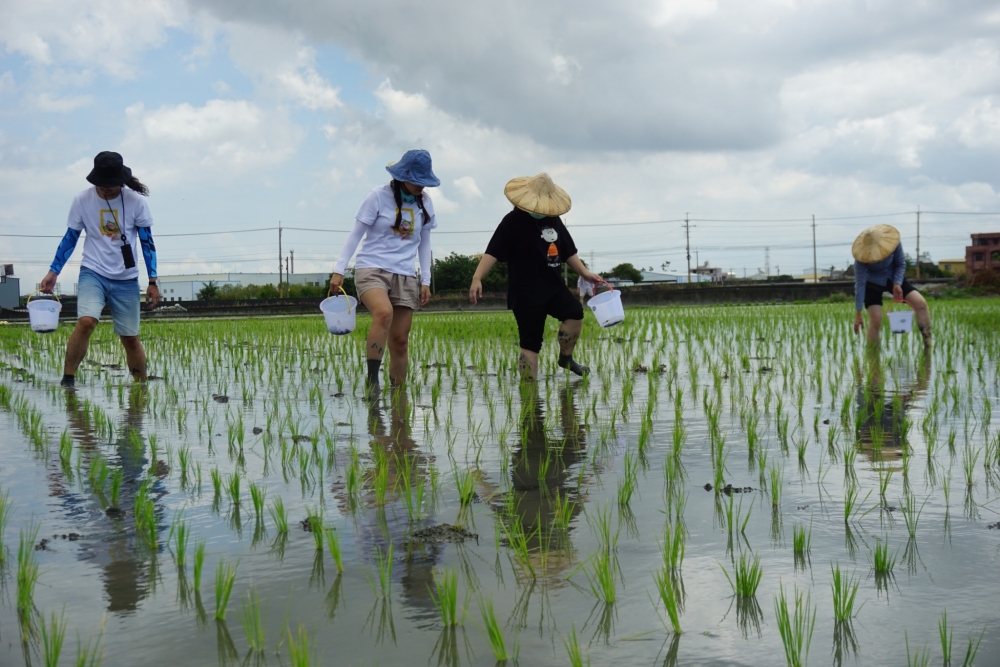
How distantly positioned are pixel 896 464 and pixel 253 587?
7.75 feet

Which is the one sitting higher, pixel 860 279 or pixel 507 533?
pixel 860 279

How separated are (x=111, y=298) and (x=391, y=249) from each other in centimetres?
199

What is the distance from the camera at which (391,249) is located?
5914 mm

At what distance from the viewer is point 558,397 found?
568cm

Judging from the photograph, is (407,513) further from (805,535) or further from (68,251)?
(68,251)

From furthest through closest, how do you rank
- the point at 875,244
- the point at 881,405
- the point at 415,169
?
the point at 875,244
the point at 415,169
the point at 881,405

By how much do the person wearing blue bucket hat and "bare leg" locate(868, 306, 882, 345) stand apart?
178 inches

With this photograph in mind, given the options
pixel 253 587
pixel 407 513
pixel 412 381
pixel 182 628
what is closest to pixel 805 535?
pixel 407 513

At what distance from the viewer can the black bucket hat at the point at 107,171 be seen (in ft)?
19.3

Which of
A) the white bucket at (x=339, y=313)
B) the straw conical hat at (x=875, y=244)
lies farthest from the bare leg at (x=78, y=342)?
the straw conical hat at (x=875, y=244)

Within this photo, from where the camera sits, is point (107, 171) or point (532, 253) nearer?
point (107, 171)

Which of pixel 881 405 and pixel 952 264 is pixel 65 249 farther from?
pixel 952 264

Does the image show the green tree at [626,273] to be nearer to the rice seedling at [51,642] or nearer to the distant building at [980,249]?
the distant building at [980,249]

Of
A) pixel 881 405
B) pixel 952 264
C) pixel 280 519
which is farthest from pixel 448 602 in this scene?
pixel 952 264
